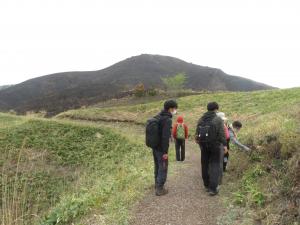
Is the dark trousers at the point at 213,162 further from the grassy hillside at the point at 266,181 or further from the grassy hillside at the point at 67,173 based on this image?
the grassy hillside at the point at 67,173

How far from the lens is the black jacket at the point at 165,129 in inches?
308

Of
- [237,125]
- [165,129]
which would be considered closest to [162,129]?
[165,129]

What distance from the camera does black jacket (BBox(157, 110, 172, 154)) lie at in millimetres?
7816

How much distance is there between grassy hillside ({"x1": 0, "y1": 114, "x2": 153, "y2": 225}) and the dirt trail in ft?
1.17

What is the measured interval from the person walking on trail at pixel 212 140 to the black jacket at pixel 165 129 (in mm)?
690

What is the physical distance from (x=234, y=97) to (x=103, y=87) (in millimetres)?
47072

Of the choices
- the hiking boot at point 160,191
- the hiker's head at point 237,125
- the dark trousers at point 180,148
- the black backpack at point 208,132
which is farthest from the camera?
the dark trousers at point 180,148

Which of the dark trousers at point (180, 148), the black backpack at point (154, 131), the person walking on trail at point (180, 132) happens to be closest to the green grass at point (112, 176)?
the dark trousers at point (180, 148)

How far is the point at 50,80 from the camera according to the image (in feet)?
359

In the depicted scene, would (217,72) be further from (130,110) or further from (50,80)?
(130,110)

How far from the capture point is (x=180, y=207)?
24.7 ft

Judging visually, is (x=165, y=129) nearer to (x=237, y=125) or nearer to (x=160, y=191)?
(x=160, y=191)

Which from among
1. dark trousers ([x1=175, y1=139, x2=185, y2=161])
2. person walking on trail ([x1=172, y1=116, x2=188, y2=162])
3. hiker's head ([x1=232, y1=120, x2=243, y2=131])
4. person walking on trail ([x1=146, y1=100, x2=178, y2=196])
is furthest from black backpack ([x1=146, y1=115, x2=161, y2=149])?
dark trousers ([x1=175, y1=139, x2=185, y2=161])

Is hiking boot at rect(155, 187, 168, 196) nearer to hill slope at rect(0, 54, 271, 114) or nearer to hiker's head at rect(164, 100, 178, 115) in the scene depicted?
hiker's head at rect(164, 100, 178, 115)
